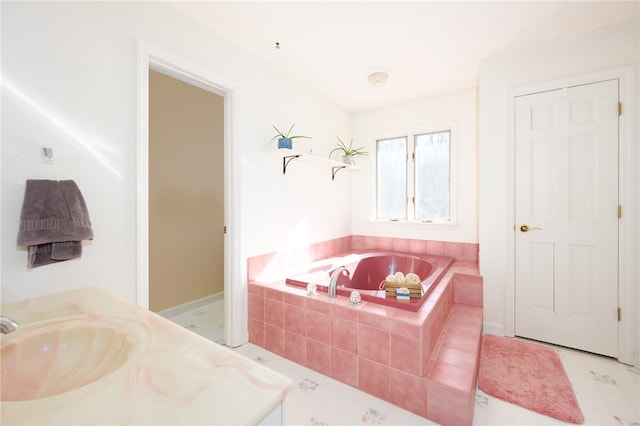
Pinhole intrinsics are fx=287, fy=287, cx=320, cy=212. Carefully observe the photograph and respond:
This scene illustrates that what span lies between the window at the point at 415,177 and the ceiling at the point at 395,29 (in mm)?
810

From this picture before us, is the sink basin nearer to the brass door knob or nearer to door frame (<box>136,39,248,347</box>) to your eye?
door frame (<box>136,39,248,347</box>)

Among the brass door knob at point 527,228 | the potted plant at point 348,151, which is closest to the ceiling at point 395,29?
the potted plant at point 348,151

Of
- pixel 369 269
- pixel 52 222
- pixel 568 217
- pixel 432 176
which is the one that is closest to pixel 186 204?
pixel 52 222

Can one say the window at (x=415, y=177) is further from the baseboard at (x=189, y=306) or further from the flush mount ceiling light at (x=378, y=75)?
the baseboard at (x=189, y=306)

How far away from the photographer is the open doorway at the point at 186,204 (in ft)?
9.41

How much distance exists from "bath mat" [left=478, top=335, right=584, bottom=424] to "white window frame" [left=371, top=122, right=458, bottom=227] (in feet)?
4.34

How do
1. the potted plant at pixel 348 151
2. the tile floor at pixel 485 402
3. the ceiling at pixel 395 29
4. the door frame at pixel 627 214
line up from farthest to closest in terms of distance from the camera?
the potted plant at pixel 348 151
the door frame at pixel 627 214
the ceiling at pixel 395 29
the tile floor at pixel 485 402

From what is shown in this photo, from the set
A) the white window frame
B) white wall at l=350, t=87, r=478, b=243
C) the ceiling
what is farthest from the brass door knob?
the ceiling

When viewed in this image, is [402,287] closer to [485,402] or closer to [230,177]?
[485,402]

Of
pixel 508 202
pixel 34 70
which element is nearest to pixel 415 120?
pixel 508 202

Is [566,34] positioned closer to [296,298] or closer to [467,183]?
[467,183]

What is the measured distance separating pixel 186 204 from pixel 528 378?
3.32 metres

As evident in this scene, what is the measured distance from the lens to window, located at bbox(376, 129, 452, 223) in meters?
3.25

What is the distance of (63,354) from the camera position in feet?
2.78
